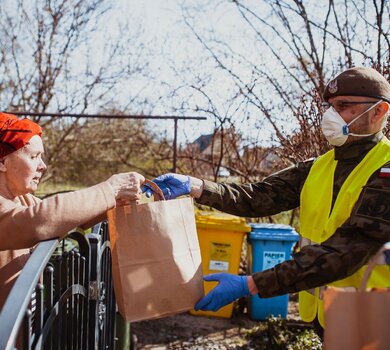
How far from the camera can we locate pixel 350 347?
1.29 metres

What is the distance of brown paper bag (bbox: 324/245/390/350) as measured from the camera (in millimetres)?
1259

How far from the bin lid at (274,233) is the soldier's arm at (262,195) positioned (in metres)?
2.34

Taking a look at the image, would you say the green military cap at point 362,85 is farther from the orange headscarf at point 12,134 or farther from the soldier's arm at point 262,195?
the orange headscarf at point 12,134

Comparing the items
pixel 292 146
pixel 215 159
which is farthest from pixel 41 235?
pixel 215 159

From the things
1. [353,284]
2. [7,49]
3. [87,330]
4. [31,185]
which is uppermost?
[7,49]

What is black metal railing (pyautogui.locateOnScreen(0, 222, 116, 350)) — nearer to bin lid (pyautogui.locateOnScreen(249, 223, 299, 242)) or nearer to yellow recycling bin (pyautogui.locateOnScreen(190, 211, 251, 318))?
yellow recycling bin (pyautogui.locateOnScreen(190, 211, 251, 318))

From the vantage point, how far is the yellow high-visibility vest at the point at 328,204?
2.04 m

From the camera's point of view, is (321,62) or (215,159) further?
(215,159)

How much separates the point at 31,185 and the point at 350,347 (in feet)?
4.54

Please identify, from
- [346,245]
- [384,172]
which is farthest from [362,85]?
[346,245]

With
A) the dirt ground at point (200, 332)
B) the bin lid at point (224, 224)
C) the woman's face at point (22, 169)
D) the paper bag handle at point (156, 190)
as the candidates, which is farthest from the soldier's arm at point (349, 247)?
the bin lid at point (224, 224)

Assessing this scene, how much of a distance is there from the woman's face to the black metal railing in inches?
11.2

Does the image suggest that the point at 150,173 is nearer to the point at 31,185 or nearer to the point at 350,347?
the point at 31,185

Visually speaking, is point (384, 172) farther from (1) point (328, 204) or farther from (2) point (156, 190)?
(2) point (156, 190)
